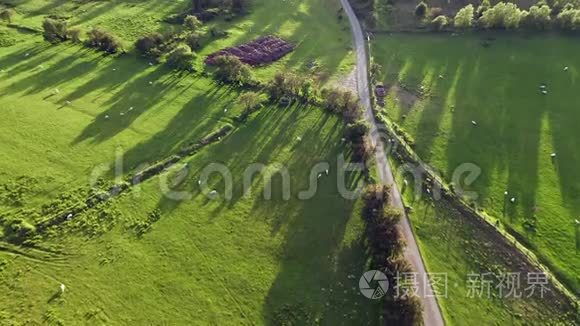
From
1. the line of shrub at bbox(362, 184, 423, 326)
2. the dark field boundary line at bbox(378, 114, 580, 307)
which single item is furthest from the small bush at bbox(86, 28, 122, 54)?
the line of shrub at bbox(362, 184, 423, 326)

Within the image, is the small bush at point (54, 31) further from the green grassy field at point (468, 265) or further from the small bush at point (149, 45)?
the green grassy field at point (468, 265)

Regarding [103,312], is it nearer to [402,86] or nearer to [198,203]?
[198,203]

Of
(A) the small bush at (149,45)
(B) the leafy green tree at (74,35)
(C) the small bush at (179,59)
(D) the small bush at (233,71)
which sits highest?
(B) the leafy green tree at (74,35)

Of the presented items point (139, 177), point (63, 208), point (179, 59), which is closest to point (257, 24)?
point (179, 59)

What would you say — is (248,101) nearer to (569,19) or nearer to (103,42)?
(103,42)

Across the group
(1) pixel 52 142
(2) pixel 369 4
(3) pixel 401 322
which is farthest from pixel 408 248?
(2) pixel 369 4

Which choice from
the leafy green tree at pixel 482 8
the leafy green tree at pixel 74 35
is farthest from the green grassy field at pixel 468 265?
the leafy green tree at pixel 74 35
